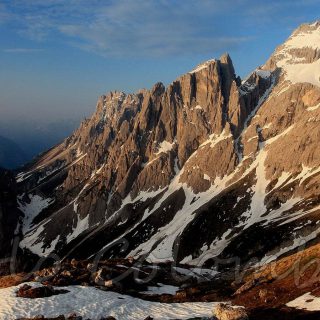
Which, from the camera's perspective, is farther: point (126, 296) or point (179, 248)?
point (179, 248)

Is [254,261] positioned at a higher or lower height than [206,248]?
lower

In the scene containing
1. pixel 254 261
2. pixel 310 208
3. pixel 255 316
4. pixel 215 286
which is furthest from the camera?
pixel 310 208

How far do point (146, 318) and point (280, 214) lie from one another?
147501mm

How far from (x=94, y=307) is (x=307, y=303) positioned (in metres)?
22.1

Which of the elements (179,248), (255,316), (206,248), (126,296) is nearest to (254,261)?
(206,248)

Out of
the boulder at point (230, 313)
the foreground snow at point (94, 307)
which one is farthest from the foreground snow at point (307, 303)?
the foreground snow at point (94, 307)

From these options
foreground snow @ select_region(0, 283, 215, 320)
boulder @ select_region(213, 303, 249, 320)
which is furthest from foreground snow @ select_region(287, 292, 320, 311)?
foreground snow @ select_region(0, 283, 215, 320)

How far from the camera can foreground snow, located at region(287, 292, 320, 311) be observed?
41.4 m

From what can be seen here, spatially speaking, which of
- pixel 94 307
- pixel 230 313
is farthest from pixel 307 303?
pixel 94 307

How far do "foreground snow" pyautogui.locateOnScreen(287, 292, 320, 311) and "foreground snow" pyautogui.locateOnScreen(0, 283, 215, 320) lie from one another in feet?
28.0

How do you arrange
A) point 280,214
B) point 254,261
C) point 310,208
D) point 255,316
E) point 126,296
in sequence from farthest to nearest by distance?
point 280,214 < point 310,208 < point 254,261 < point 126,296 < point 255,316

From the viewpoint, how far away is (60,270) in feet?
234

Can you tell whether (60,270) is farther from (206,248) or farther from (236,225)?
(236,225)

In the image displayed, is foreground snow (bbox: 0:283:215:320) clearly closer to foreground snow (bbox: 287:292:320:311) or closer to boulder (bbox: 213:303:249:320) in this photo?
boulder (bbox: 213:303:249:320)
